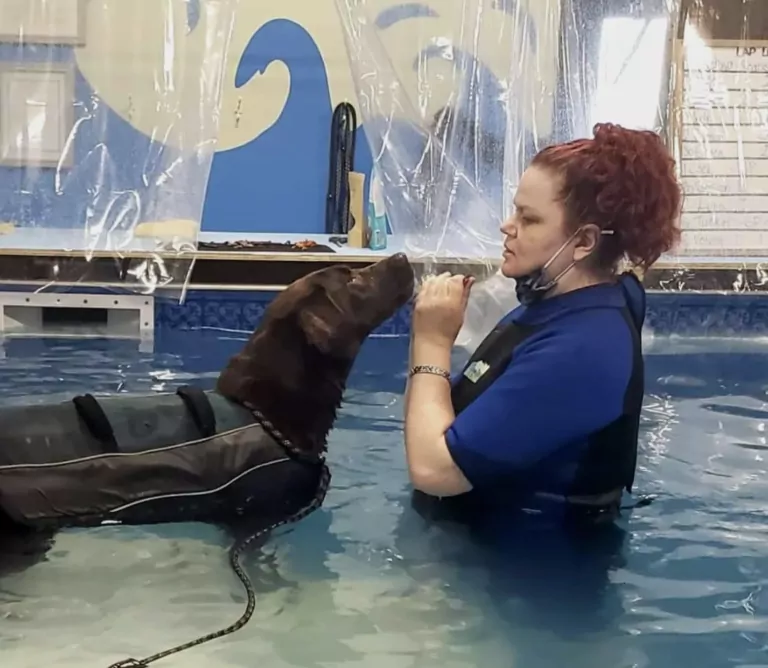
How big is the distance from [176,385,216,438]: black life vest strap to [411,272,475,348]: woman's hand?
1.30ft

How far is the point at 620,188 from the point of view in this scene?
173 cm

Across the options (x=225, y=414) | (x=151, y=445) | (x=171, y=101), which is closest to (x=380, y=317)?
(x=225, y=414)

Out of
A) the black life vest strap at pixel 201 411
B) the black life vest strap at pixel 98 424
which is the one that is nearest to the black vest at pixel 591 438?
the black life vest strap at pixel 201 411

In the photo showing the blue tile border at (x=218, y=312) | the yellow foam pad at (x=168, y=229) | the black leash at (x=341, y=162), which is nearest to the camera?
the yellow foam pad at (x=168, y=229)

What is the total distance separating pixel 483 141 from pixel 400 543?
2014 millimetres

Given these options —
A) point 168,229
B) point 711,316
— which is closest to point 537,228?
point 168,229

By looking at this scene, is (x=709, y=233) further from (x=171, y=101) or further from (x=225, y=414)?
(x=225, y=414)

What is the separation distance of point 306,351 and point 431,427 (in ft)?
1.11

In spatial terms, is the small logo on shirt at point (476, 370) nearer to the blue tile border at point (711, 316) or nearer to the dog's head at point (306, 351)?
the dog's head at point (306, 351)

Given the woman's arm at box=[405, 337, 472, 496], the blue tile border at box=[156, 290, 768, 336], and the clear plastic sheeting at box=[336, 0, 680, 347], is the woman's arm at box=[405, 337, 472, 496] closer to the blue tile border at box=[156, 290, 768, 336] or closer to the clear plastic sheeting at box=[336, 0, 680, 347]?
the clear plastic sheeting at box=[336, 0, 680, 347]

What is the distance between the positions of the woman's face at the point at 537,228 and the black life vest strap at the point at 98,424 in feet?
2.45

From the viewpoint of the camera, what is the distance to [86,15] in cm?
369

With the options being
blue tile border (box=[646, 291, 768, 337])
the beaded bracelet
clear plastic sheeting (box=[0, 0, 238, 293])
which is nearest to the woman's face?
the beaded bracelet

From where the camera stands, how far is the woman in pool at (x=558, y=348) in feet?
5.53
